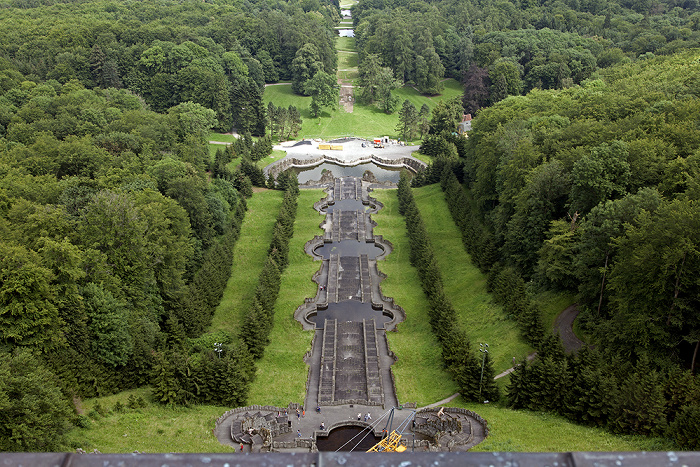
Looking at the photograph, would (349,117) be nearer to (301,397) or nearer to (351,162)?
(351,162)

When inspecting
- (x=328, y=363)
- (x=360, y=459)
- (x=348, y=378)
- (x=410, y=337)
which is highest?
(x=360, y=459)

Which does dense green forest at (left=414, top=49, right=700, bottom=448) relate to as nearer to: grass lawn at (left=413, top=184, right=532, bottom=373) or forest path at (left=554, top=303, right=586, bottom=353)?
forest path at (left=554, top=303, right=586, bottom=353)

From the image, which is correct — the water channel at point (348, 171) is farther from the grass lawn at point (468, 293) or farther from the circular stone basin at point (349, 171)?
the grass lawn at point (468, 293)

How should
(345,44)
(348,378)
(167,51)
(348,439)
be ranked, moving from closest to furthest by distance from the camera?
(348,439) → (348,378) → (167,51) → (345,44)

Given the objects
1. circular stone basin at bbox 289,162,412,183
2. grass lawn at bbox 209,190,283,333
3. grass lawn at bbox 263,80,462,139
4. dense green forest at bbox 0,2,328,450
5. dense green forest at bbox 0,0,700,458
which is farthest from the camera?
grass lawn at bbox 263,80,462,139

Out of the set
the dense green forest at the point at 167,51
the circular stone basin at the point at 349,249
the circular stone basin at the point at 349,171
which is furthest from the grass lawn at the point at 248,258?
the dense green forest at the point at 167,51

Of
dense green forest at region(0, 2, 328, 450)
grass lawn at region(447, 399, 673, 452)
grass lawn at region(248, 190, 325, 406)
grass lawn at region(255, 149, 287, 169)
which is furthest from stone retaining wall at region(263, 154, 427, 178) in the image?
grass lawn at region(447, 399, 673, 452)

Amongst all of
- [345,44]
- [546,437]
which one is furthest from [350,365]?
[345,44]
